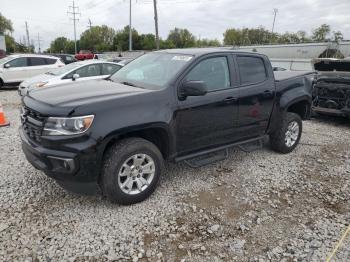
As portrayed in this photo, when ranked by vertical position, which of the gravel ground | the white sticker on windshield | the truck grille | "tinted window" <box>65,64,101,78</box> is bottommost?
the gravel ground

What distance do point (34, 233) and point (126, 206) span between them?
1012 mm

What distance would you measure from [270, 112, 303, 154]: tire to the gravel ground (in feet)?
1.87

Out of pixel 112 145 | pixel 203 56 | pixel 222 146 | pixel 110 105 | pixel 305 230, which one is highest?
pixel 203 56

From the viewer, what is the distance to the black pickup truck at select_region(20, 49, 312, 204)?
10.8ft

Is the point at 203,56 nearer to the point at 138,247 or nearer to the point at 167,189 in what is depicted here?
the point at 167,189

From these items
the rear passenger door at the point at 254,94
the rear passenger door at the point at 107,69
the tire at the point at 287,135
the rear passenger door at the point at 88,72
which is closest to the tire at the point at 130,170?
the rear passenger door at the point at 254,94

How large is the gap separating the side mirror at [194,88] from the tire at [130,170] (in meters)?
0.77

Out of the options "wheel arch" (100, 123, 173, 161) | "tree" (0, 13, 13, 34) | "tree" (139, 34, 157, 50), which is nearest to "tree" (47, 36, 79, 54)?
"tree" (0, 13, 13, 34)

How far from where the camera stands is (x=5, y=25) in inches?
3346

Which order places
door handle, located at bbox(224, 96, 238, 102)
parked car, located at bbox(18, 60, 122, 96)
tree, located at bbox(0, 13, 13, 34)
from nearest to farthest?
door handle, located at bbox(224, 96, 238, 102)
parked car, located at bbox(18, 60, 122, 96)
tree, located at bbox(0, 13, 13, 34)

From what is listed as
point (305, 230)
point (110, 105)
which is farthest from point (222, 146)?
point (110, 105)

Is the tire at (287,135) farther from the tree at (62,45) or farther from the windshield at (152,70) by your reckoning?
the tree at (62,45)

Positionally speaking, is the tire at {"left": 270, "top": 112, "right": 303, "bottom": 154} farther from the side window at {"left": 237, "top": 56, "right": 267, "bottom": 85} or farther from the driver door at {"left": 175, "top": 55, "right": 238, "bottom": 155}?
the driver door at {"left": 175, "top": 55, "right": 238, "bottom": 155}

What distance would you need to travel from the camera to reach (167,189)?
4242 mm
